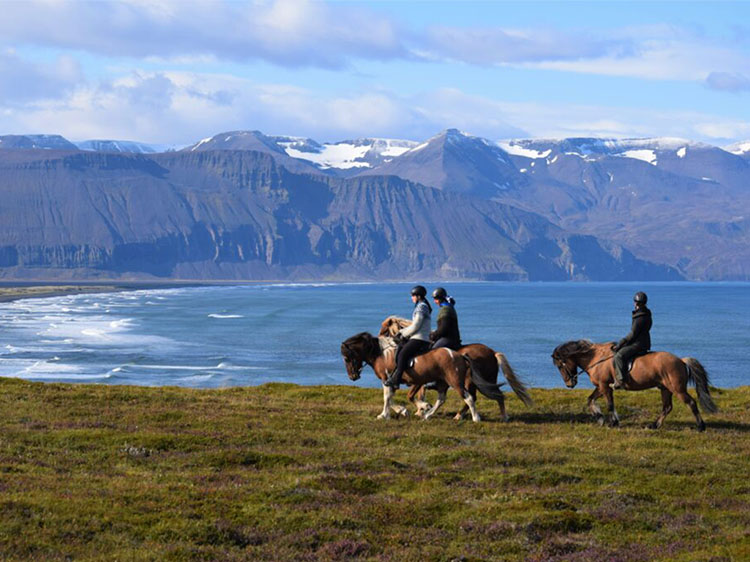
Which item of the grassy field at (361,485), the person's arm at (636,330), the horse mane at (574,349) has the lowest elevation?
the grassy field at (361,485)

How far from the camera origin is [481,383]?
26.1 meters

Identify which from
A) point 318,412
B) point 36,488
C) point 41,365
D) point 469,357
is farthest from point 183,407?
point 41,365

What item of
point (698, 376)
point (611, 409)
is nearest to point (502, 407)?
point (611, 409)

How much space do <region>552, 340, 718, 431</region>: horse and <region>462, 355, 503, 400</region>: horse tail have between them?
2.29 m

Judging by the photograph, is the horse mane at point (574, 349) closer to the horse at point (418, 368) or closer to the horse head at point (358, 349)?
the horse at point (418, 368)

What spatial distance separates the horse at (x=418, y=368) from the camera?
26031 mm

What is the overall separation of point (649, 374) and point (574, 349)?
8.74 feet

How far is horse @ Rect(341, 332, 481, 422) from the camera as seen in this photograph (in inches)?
1025

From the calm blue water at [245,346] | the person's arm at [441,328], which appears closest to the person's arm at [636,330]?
the person's arm at [441,328]

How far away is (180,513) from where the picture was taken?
52.6 feet

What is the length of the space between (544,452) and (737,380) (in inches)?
3366

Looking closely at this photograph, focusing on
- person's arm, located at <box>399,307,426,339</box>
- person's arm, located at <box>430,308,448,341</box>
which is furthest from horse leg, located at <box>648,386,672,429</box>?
person's arm, located at <box>399,307,426,339</box>

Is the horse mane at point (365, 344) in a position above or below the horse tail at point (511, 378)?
above

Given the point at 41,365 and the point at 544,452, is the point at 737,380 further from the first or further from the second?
the point at 544,452
